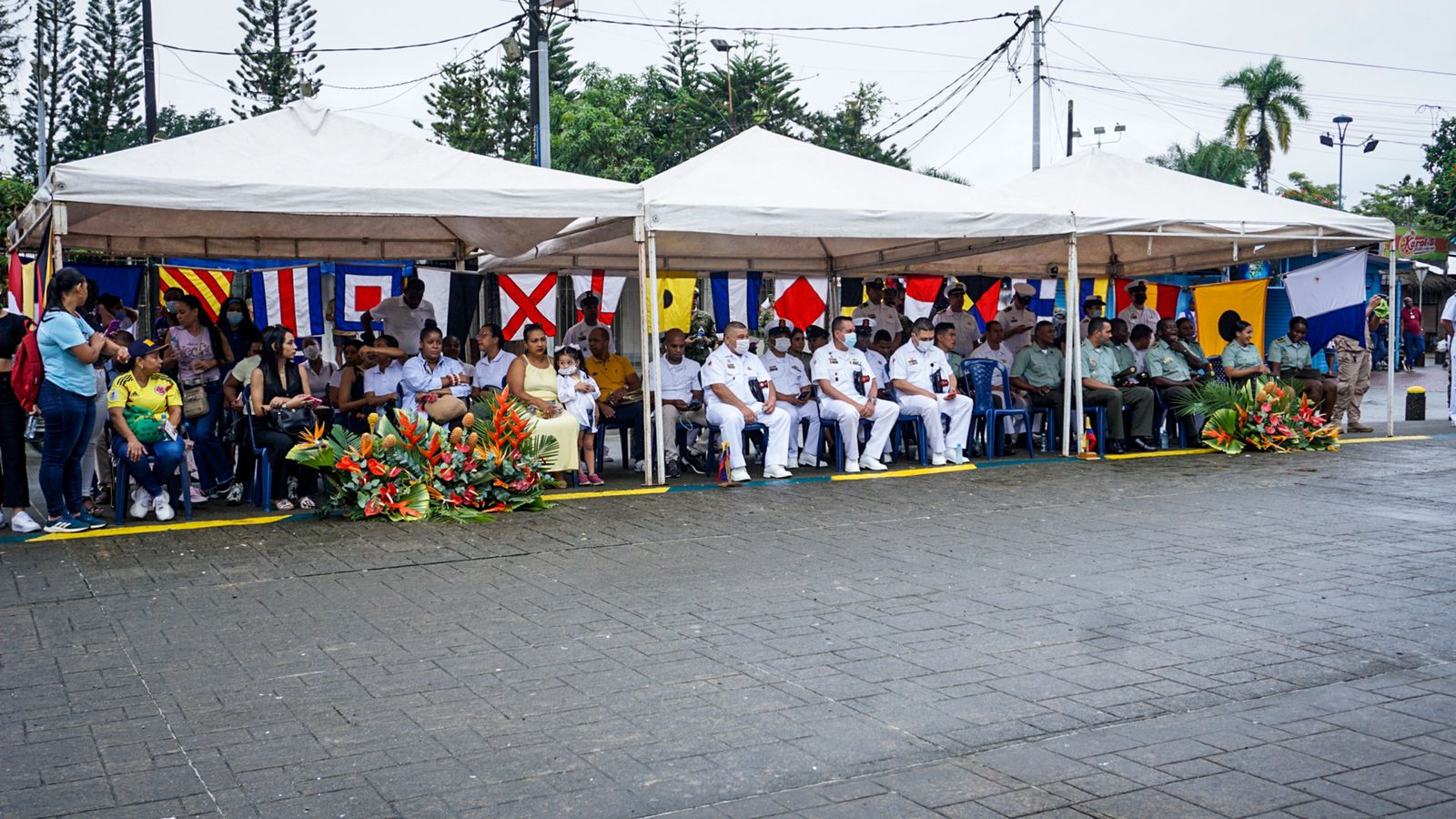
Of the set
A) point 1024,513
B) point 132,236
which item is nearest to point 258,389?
point 132,236

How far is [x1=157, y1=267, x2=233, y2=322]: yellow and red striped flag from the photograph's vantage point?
1316 cm

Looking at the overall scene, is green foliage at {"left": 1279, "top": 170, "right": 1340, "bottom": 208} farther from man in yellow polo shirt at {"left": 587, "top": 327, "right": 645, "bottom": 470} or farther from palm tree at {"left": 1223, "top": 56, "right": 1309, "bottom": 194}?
man in yellow polo shirt at {"left": 587, "top": 327, "right": 645, "bottom": 470}

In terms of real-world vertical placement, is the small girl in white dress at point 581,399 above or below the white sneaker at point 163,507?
above

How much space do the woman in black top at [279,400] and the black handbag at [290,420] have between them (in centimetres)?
2

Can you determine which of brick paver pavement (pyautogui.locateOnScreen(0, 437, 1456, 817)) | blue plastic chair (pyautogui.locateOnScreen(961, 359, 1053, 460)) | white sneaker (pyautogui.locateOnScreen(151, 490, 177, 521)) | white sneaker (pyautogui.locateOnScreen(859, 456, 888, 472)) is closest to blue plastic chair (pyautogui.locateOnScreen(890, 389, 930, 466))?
white sneaker (pyautogui.locateOnScreen(859, 456, 888, 472))

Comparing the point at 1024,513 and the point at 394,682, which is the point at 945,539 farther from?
the point at 394,682

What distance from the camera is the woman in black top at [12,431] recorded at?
8.43 meters

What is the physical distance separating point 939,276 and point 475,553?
34.4ft

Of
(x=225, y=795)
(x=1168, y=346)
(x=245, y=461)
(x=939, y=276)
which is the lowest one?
(x=225, y=795)

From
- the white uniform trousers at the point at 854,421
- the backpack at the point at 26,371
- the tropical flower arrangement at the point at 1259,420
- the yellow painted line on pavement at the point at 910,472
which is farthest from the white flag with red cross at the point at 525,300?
the tropical flower arrangement at the point at 1259,420

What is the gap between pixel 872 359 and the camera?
43.3 feet

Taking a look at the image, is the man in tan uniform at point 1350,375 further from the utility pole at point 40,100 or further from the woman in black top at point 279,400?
the utility pole at point 40,100

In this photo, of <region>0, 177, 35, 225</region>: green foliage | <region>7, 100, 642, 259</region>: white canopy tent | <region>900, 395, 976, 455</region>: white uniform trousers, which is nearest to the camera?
<region>7, 100, 642, 259</region>: white canopy tent

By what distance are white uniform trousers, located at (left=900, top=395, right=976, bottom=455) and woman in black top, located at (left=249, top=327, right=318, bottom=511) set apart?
5.77 metres
